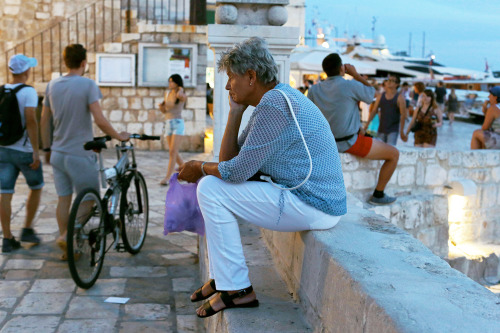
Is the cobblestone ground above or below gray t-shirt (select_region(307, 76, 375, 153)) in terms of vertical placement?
below

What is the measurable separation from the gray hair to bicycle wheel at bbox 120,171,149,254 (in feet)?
8.21

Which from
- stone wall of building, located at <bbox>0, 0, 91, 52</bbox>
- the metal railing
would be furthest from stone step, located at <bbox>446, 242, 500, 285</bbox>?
stone wall of building, located at <bbox>0, 0, 91, 52</bbox>

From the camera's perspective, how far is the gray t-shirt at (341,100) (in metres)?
6.06

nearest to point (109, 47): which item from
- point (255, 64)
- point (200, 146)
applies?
point (200, 146)

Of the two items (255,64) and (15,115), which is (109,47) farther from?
(255,64)

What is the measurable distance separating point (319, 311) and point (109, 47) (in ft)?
36.6

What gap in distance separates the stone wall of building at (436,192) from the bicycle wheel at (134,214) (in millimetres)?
2164

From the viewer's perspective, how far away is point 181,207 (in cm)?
366

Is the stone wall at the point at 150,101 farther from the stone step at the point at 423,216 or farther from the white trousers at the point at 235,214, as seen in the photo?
the white trousers at the point at 235,214

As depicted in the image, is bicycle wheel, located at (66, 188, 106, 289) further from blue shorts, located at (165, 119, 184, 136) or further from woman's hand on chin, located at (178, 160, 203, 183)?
blue shorts, located at (165, 119, 184, 136)

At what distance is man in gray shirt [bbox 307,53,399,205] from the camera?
6.07 m

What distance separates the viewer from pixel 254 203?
2.90m

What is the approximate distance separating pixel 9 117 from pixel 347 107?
322 cm

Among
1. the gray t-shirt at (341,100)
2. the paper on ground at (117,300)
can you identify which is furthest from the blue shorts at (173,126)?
the paper on ground at (117,300)
